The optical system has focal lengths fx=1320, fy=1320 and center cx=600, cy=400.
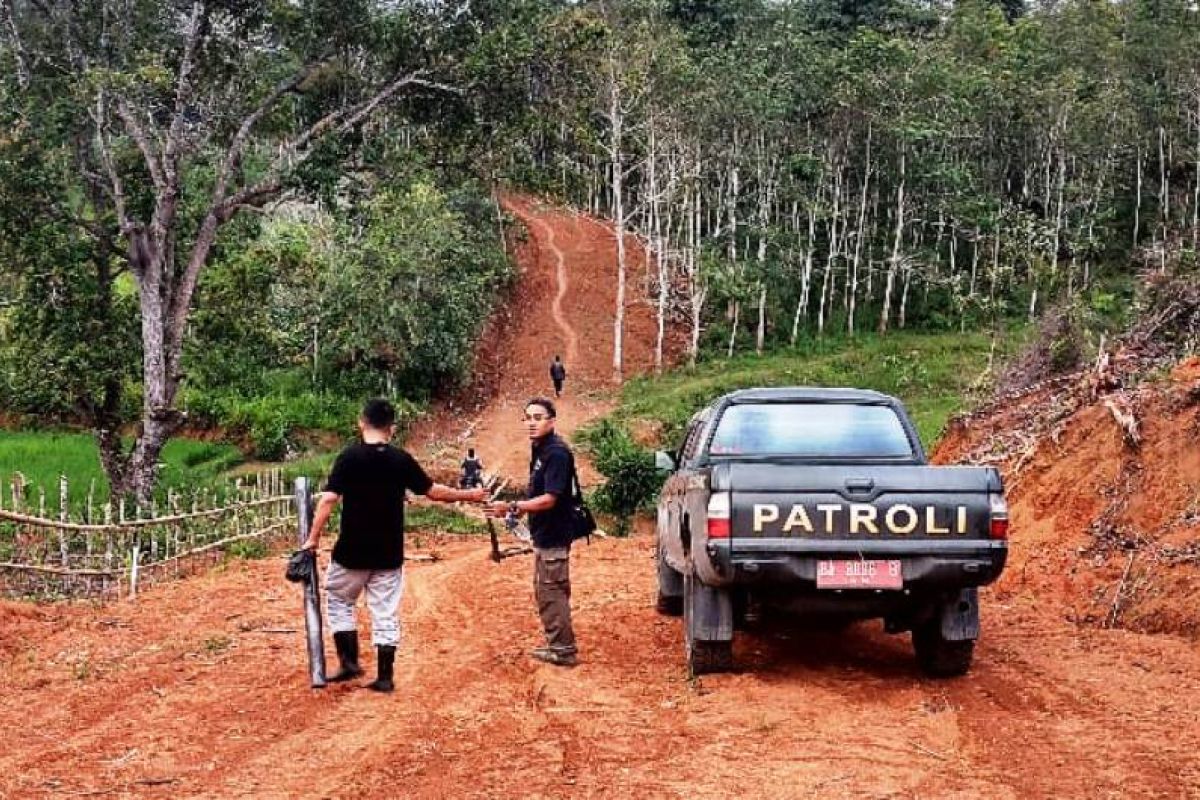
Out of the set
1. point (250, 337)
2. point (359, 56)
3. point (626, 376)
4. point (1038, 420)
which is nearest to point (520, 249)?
point (626, 376)

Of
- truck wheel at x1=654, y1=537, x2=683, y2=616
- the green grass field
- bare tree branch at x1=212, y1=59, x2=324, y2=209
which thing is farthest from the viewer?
the green grass field

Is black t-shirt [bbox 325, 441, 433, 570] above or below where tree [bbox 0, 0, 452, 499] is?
below

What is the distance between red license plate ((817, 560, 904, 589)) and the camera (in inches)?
284

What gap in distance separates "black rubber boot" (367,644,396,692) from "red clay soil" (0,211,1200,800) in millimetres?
119

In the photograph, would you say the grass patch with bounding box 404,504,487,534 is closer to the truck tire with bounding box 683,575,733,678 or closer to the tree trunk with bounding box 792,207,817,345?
the truck tire with bounding box 683,575,733,678

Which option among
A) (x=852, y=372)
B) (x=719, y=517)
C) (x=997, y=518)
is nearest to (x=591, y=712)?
(x=719, y=517)

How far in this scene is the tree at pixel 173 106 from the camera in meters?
→ 19.1

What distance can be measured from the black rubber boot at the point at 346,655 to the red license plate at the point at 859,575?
2.73 m

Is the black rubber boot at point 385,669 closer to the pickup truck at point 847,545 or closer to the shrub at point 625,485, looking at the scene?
the pickup truck at point 847,545

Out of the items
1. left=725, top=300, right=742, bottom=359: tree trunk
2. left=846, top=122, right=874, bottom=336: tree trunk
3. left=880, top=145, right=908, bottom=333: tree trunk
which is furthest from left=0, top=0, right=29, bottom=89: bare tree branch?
left=880, top=145, right=908, bottom=333: tree trunk

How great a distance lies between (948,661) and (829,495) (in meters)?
1.40

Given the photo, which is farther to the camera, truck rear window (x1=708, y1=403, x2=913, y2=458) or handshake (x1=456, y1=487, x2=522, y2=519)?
truck rear window (x1=708, y1=403, x2=913, y2=458)

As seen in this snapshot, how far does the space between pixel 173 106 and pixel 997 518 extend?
52.5 ft

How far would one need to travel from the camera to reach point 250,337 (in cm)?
2416
